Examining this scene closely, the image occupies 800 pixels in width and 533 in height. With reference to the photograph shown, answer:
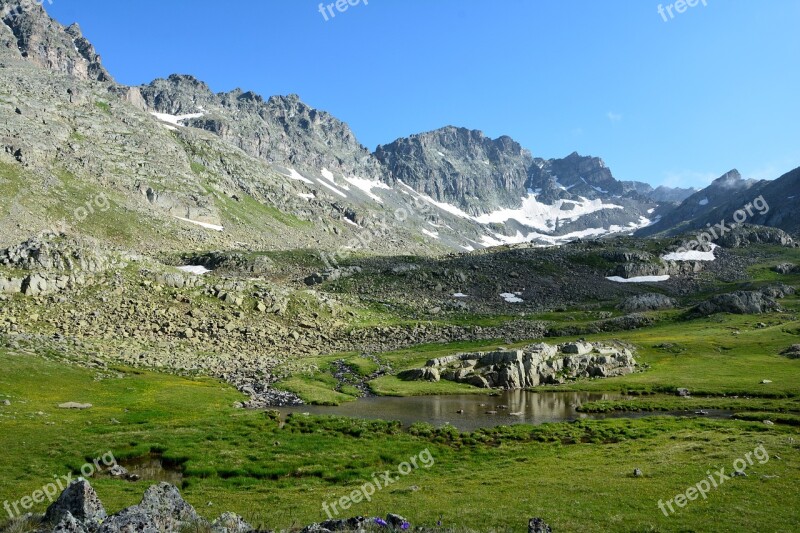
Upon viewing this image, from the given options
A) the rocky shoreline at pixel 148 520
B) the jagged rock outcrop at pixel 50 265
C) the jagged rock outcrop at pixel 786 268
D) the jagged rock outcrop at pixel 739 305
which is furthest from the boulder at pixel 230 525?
the jagged rock outcrop at pixel 786 268

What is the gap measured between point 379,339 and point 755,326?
8247 centimetres

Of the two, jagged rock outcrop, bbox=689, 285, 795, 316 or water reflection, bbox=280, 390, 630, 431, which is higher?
jagged rock outcrop, bbox=689, 285, 795, 316

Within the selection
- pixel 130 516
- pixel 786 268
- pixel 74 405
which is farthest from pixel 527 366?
pixel 786 268

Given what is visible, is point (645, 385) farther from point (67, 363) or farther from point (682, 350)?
point (67, 363)

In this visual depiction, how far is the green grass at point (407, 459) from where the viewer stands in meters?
21.7

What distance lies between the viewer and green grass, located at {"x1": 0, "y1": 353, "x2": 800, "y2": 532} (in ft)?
71.1

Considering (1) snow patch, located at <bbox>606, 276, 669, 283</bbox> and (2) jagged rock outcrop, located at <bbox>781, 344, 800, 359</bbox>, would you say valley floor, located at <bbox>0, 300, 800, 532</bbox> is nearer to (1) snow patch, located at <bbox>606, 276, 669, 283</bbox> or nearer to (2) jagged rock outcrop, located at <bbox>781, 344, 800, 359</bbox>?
(2) jagged rock outcrop, located at <bbox>781, 344, 800, 359</bbox>

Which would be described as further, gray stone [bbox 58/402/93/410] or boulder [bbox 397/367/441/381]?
boulder [bbox 397/367/441/381]

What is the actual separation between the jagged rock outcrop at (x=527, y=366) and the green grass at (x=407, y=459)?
87.4ft

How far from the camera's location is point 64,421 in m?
39.3

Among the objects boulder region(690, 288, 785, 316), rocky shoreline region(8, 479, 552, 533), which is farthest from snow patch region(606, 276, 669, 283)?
rocky shoreline region(8, 479, 552, 533)

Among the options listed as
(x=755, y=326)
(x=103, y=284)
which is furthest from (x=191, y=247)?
(x=755, y=326)

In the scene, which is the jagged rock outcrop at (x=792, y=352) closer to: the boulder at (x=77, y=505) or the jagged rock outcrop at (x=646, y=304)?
the jagged rock outcrop at (x=646, y=304)

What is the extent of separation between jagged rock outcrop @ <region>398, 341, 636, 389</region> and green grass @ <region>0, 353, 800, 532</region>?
26639 mm
